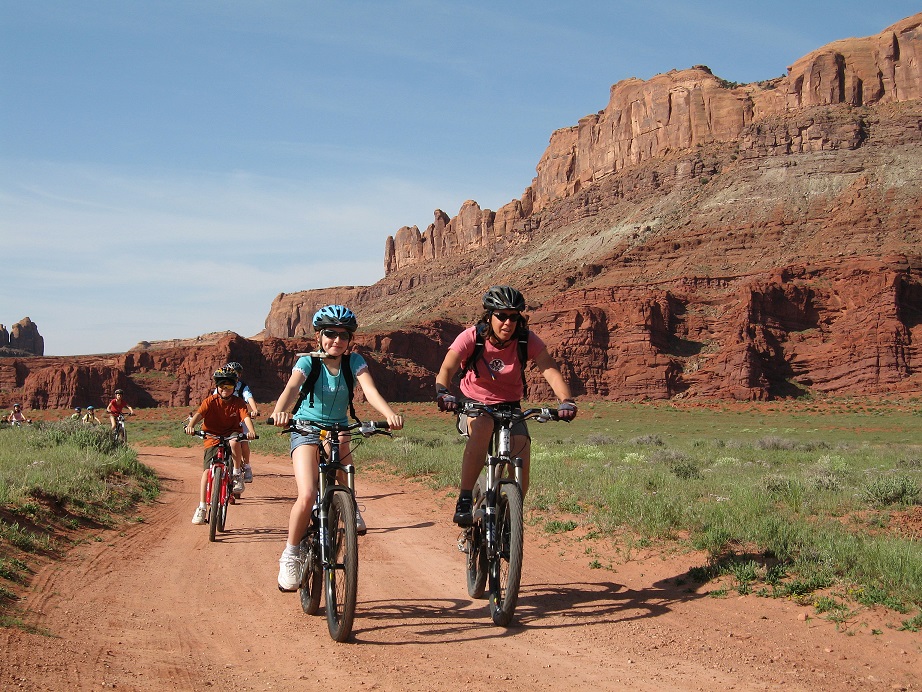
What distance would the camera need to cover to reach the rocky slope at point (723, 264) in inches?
3177

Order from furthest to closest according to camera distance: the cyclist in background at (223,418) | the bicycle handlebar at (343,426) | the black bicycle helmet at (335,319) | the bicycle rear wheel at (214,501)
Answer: the cyclist in background at (223,418)
the bicycle rear wheel at (214,501)
the black bicycle helmet at (335,319)
the bicycle handlebar at (343,426)

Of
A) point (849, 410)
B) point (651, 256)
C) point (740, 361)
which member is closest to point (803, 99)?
point (651, 256)

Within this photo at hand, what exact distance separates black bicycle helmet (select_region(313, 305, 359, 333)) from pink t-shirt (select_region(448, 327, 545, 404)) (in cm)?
83

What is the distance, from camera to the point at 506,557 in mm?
5371

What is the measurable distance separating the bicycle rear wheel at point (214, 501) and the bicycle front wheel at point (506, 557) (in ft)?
15.4

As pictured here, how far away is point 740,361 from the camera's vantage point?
7819 centimetres

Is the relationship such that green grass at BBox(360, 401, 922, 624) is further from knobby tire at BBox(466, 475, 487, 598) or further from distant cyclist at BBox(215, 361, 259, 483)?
distant cyclist at BBox(215, 361, 259, 483)

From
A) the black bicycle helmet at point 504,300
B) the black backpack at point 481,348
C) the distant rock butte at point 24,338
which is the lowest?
the black backpack at point 481,348

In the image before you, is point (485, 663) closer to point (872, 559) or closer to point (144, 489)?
point (872, 559)

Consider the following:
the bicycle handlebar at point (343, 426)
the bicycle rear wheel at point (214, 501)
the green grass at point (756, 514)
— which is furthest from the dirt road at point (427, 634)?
the bicycle handlebar at point (343, 426)

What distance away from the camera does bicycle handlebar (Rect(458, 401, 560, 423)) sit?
5590mm

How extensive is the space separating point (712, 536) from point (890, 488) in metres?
3.55

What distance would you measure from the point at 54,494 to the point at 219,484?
6.91 ft

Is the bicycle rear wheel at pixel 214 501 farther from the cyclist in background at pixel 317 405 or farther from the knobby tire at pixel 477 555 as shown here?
the knobby tire at pixel 477 555
